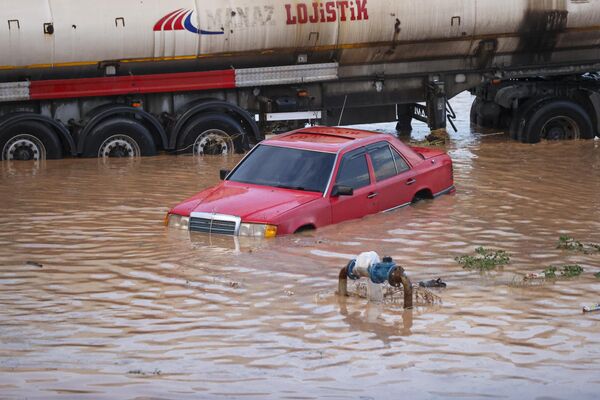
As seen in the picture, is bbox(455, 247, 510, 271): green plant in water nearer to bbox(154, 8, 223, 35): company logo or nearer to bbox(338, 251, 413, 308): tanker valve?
bbox(338, 251, 413, 308): tanker valve

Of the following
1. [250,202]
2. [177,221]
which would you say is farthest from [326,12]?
[177,221]

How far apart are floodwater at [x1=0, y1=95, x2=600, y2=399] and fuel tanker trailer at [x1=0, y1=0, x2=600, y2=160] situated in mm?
3474

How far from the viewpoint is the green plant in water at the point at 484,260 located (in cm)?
1185

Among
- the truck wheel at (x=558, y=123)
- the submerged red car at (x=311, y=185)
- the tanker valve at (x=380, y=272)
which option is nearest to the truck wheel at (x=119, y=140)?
the submerged red car at (x=311, y=185)

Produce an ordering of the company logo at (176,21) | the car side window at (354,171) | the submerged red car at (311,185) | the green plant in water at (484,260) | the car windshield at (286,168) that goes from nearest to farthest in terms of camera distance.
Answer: the green plant in water at (484,260), the submerged red car at (311,185), the car windshield at (286,168), the car side window at (354,171), the company logo at (176,21)

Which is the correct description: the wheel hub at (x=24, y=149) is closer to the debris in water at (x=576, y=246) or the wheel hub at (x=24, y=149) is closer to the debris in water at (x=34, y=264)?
the debris in water at (x=34, y=264)

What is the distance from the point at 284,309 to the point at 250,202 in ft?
10.3

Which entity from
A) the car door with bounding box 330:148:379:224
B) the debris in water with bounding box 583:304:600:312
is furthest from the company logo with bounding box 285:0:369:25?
the debris in water with bounding box 583:304:600:312

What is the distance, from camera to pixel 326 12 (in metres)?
20.3

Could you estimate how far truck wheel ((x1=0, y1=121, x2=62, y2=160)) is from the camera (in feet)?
63.9

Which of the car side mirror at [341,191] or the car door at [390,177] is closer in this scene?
the car side mirror at [341,191]

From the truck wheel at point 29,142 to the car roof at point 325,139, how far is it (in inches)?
233

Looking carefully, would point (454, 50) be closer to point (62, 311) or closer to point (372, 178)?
point (372, 178)

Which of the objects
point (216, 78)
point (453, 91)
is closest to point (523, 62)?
point (453, 91)
